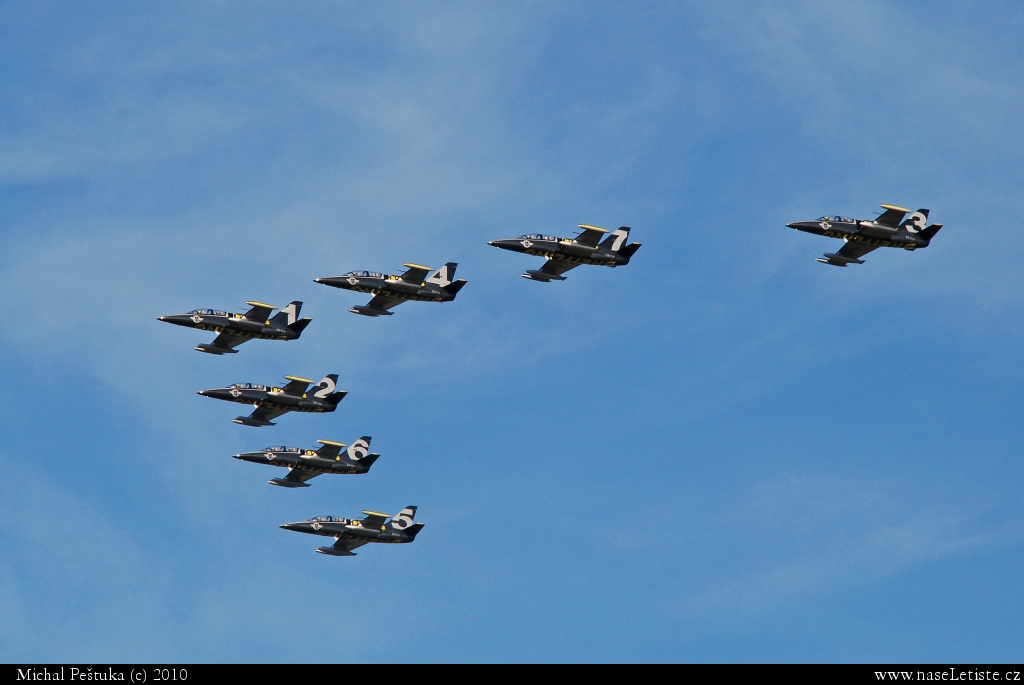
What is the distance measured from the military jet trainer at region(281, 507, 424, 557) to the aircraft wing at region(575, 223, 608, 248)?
1431 inches

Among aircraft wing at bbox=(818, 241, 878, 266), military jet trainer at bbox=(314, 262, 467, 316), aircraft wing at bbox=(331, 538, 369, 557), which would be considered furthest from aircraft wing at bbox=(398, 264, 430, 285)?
aircraft wing at bbox=(818, 241, 878, 266)

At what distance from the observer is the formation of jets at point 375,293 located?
15888cm

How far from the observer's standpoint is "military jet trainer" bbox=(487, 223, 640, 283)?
158750 mm

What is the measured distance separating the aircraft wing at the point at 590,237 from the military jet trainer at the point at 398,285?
13.0 metres

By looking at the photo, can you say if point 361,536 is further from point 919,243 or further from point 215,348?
point 919,243

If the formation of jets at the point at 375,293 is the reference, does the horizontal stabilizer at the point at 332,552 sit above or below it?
below

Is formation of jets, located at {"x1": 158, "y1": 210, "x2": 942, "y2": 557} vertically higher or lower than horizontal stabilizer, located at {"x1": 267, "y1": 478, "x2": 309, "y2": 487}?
higher

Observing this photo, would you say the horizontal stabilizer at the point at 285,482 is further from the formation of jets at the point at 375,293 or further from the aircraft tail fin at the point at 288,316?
the aircraft tail fin at the point at 288,316

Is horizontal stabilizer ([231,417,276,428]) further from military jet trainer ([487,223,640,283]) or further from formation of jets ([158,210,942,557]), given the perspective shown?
military jet trainer ([487,223,640,283])

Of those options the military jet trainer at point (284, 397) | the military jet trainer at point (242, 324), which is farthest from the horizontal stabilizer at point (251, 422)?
the military jet trainer at point (242, 324)

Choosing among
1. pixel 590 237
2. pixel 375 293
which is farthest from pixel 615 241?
pixel 375 293
